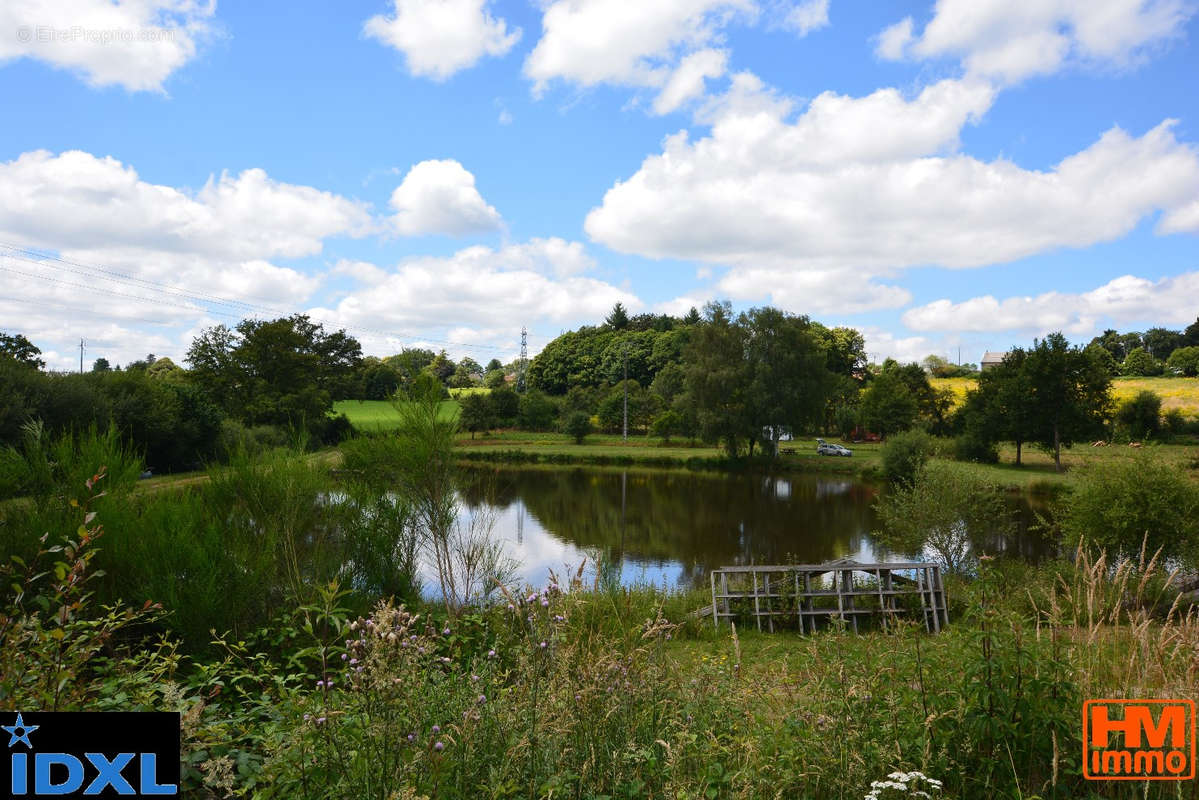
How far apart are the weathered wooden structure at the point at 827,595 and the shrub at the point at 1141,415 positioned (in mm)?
37965

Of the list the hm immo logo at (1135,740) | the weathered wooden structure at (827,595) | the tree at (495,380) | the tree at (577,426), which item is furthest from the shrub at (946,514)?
the tree at (495,380)

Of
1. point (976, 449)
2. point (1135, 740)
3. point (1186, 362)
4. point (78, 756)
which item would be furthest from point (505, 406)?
point (1186, 362)

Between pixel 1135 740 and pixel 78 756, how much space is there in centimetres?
349

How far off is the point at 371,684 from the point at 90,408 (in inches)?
1081

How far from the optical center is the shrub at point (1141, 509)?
12.0 m

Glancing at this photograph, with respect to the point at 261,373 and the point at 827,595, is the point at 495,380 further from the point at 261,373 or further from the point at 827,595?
the point at 827,595

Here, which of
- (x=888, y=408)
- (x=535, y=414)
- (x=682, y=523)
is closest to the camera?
(x=682, y=523)

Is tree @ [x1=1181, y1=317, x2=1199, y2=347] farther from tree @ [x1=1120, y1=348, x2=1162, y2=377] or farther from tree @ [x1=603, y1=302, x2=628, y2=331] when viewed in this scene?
tree @ [x1=603, y1=302, x2=628, y2=331]

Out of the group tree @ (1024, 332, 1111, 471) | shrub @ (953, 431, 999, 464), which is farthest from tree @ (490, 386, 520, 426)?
tree @ (1024, 332, 1111, 471)

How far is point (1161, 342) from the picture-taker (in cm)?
8056

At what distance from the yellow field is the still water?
24231mm

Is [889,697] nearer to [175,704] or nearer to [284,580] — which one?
[175,704]

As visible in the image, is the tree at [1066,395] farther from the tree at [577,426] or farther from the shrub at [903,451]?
the tree at [577,426]

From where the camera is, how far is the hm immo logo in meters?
2.50
